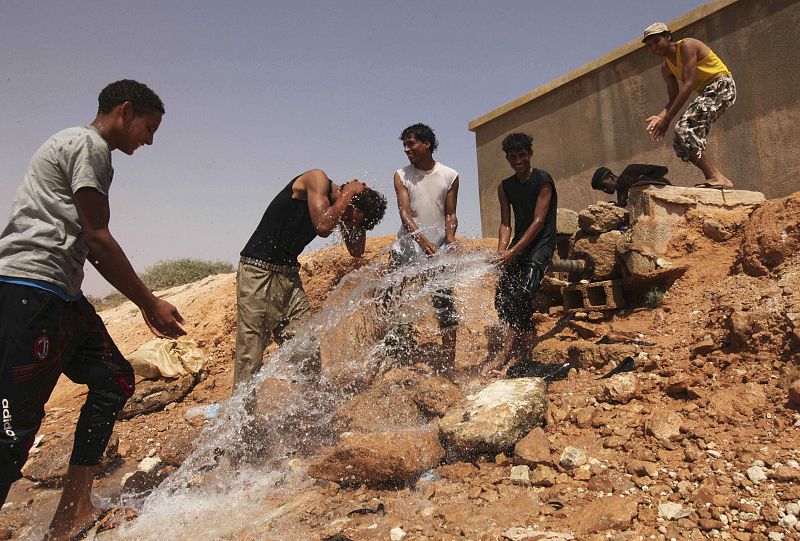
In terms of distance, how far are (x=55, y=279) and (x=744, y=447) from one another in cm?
280

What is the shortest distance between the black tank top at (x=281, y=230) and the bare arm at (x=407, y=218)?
0.89 m

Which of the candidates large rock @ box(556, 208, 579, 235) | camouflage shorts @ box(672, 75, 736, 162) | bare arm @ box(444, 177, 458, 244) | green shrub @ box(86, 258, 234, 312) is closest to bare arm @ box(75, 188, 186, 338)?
bare arm @ box(444, 177, 458, 244)

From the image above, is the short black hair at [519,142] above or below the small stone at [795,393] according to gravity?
above

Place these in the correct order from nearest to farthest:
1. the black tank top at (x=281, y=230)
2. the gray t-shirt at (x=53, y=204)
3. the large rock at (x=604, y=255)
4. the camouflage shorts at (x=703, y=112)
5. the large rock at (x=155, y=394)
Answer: the gray t-shirt at (x=53, y=204) < the black tank top at (x=281, y=230) < the camouflage shorts at (x=703, y=112) < the large rock at (x=604, y=255) < the large rock at (x=155, y=394)

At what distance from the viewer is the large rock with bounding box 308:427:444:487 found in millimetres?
2527

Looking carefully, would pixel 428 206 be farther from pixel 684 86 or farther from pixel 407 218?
pixel 684 86

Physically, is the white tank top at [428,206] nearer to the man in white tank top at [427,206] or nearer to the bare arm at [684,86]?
the man in white tank top at [427,206]

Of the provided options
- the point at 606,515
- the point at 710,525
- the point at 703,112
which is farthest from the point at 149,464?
the point at 703,112

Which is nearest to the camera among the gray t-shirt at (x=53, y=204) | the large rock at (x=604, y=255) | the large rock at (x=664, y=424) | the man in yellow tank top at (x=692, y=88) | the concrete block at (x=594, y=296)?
the gray t-shirt at (x=53, y=204)

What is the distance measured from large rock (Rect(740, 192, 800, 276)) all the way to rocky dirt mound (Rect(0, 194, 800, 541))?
11mm

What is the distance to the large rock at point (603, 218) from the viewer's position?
459 cm

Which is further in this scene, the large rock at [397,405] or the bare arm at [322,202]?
the large rock at [397,405]

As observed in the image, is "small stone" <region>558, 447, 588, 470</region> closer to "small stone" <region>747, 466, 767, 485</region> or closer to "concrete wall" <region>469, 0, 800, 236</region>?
"small stone" <region>747, 466, 767, 485</region>

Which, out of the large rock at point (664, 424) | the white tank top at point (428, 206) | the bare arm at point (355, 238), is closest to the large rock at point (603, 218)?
the white tank top at point (428, 206)
